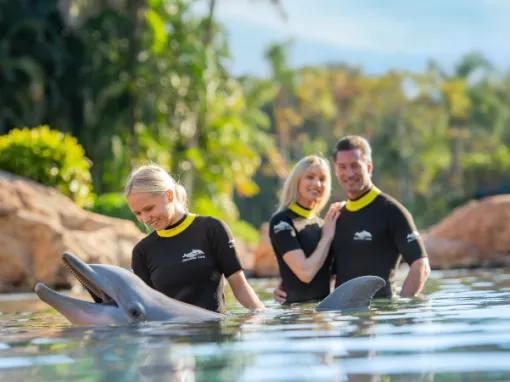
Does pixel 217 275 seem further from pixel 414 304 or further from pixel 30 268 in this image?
pixel 30 268

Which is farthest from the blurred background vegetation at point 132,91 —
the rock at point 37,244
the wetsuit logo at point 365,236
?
the wetsuit logo at point 365,236

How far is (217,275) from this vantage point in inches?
273

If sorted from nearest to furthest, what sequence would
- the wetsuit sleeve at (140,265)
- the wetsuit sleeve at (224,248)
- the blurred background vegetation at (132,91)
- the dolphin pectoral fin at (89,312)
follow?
the dolphin pectoral fin at (89,312), the wetsuit sleeve at (224,248), the wetsuit sleeve at (140,265), the blurred background vegetation at (132,91)

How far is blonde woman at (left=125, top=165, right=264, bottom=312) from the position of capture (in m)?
6.81

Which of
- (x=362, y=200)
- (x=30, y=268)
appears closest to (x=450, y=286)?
(x=362, y=200)

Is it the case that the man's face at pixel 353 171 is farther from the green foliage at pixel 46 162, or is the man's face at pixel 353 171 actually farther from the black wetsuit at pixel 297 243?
the green foliage at pixel 46 162

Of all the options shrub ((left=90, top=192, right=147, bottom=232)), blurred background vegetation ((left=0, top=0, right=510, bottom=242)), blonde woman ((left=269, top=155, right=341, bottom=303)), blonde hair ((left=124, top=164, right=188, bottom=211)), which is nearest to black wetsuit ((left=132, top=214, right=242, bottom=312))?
blonde hair ((left=124, top=164, right=188, bottom=211))

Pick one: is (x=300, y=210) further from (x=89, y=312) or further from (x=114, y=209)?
(x=114, y=209)

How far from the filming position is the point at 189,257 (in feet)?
22.4

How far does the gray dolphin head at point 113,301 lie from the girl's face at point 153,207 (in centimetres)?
39

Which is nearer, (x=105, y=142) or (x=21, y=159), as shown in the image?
(x=21, y=159)

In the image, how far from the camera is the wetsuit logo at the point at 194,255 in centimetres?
682

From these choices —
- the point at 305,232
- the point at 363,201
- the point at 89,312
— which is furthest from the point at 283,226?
the point at 89,312

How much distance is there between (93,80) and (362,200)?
20.6 metres
